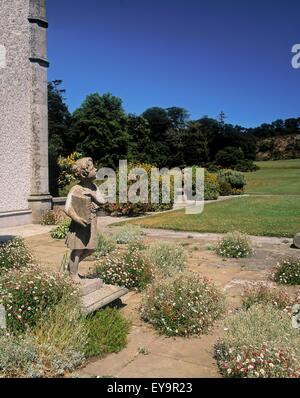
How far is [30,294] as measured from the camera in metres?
4.54

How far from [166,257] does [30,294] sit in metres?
4.04

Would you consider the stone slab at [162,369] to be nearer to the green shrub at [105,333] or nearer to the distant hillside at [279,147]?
the green shrub at [105,333]

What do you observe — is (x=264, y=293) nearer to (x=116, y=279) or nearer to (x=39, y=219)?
(x=116, y=279)

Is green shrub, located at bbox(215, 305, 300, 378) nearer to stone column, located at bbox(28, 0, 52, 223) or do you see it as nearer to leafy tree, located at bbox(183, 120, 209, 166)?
stone column, located at bbox(28, 0, 52, 223)

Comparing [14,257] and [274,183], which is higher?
[274,183]

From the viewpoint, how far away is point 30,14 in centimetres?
1470

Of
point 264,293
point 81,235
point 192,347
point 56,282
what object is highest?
point 81,235

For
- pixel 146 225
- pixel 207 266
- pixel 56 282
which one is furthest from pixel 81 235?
pixel 146 225

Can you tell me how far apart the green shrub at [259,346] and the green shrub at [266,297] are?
27.2 inches

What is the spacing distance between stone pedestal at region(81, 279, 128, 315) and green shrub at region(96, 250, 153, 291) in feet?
3.32

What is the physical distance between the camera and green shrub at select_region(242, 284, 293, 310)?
539cm

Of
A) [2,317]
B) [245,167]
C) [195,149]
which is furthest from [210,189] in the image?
[195,149]

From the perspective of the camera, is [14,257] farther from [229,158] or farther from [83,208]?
[229,158]
